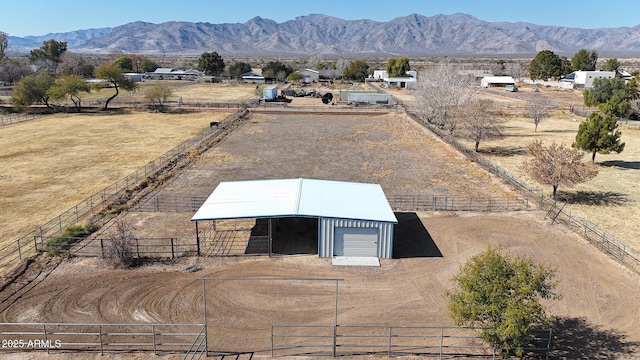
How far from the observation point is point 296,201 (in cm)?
2508

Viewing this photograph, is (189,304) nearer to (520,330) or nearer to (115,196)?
(520,330)

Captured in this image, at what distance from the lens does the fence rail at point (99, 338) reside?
1623 centimetres

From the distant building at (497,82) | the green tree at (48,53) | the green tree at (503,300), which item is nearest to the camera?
the green tree at (503,300)

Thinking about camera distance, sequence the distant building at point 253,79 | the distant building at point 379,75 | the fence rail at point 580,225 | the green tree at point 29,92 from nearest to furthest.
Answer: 1. the fence rail at point 580,225
2. the green tree at point 29,92
3. the distant building at point 253,79
4. the distant building at point 379,75

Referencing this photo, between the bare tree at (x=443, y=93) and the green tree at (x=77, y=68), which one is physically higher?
the green tree at (x=77, y=68)

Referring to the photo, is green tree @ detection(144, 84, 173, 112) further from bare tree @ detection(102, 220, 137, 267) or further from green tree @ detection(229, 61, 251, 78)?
green tree @ detection(229, 61, 251, 78)

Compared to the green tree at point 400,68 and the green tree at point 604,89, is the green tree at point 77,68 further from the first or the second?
the green tree at point 604,89

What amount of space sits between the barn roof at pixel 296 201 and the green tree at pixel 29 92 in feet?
203

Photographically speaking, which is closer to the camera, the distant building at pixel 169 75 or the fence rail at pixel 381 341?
the fence rail at pixel 381 341

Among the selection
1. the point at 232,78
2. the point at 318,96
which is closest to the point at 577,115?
the point at 318,96

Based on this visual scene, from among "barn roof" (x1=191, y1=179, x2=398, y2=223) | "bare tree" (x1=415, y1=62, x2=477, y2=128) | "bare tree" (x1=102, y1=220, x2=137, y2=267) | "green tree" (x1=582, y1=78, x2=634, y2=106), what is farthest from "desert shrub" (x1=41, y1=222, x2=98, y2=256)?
"green tree" (x1=582, y1=78, x2=634, y2=106)

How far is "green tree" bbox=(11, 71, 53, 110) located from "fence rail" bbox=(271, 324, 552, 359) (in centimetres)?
7452

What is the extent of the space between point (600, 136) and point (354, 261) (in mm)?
31495

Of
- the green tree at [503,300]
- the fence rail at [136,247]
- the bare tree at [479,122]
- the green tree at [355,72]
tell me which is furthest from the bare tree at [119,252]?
the green tree at [355,72]
